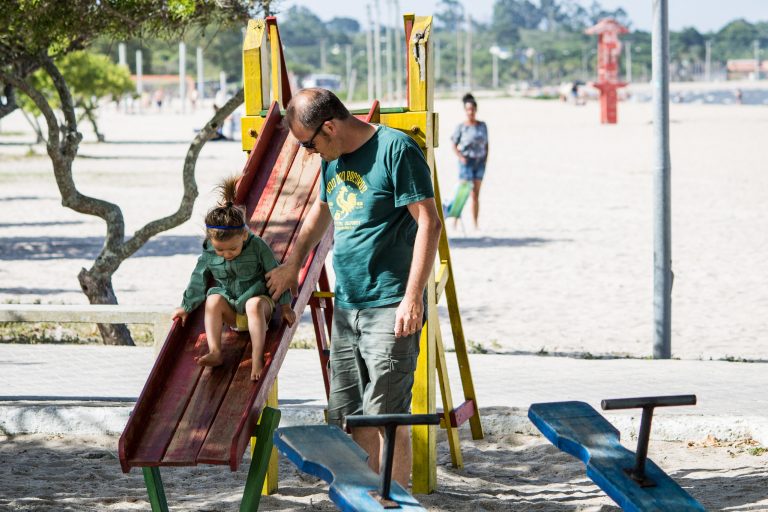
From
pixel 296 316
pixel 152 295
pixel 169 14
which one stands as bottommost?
pixel 152 295

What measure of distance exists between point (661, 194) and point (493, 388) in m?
2.23

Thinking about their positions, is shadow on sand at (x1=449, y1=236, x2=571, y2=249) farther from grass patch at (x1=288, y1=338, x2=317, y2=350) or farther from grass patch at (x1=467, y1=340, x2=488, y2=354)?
grass patch at (x1=467, y1=340, x2=488, y2=354)

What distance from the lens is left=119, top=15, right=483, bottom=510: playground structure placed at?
4.36 m

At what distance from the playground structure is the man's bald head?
0.84m

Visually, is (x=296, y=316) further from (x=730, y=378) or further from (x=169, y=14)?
(x=169, y=14)

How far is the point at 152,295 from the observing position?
12.1 metres

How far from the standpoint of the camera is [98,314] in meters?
6.61

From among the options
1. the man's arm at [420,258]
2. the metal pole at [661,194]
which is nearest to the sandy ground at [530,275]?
the metal pole at [661,194]

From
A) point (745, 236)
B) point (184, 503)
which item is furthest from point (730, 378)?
point (745, 236)

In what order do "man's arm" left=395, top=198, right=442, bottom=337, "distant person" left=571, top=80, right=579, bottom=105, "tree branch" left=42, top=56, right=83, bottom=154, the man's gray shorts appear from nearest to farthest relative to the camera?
1. "man's arm" left=395, top=198, right=442, bottom=337
2. the man's gray shorts
3. "tree branch" left=42, top=56, right=83, bottom=154
4. "distant person" left=571, top=80, right=579, bottom=105

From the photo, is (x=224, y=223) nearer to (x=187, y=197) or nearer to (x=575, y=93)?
(x=187, y=197)

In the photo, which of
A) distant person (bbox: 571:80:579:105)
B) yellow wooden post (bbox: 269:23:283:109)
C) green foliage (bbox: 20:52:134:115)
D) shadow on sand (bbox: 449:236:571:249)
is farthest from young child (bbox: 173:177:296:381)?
distant person (bbox: 571:80:579:105)

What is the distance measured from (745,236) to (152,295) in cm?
820

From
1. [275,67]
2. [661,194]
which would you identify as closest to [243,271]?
[275,67]
